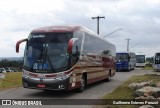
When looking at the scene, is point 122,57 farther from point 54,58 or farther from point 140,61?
point 54,58

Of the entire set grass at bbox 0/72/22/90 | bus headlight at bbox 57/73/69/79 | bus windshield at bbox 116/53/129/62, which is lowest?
grass at bbox 0/72/22/90

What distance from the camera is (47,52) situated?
17000 mm

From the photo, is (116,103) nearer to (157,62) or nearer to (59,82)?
(59,82)

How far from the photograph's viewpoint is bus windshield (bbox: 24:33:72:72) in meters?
16.8

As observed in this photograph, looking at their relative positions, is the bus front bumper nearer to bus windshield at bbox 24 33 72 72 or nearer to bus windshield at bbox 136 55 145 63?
bus windshield at bbox 24 33 72 72

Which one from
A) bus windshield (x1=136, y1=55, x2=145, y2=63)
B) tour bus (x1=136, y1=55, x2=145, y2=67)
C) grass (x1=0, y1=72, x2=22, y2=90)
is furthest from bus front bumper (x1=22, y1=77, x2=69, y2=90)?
bus windshield (x1=136, y1=55, x2=145, y2=63)

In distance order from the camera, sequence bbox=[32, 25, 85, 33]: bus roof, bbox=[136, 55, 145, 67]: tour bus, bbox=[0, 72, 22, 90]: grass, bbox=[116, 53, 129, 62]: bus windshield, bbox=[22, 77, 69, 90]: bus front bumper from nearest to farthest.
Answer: bbox=[22, 77, 69, 90]: bus front bumper < bbox=[32, 25, 85, 33]: bus roof < bbox=[0, 72, 22, 90]: grass < bbox=[116, 53, 129, 62]: bus windshield < bbox=[136, 55, 145, 67]: tour bus

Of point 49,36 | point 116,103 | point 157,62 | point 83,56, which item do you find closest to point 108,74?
point 83,56

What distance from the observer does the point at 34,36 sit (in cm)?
1767

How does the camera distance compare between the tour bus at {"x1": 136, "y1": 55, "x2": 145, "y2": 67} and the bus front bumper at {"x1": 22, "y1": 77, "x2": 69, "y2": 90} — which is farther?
the tour bus at {"x1": 136, "y1": 55, "x2": 145, "y2": 67}

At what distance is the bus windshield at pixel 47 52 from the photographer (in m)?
16.8

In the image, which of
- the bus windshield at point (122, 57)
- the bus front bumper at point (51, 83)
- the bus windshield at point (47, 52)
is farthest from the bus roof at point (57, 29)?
the bus windshield at point (122, 57)

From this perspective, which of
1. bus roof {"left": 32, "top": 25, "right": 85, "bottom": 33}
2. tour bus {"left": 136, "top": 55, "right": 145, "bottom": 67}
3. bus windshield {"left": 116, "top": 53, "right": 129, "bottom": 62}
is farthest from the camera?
tour bus {"left": 136, "top": 55, "right": 145, "bottom": 67}

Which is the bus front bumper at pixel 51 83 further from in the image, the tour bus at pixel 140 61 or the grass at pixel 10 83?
the tour bus at pixel 140 61
